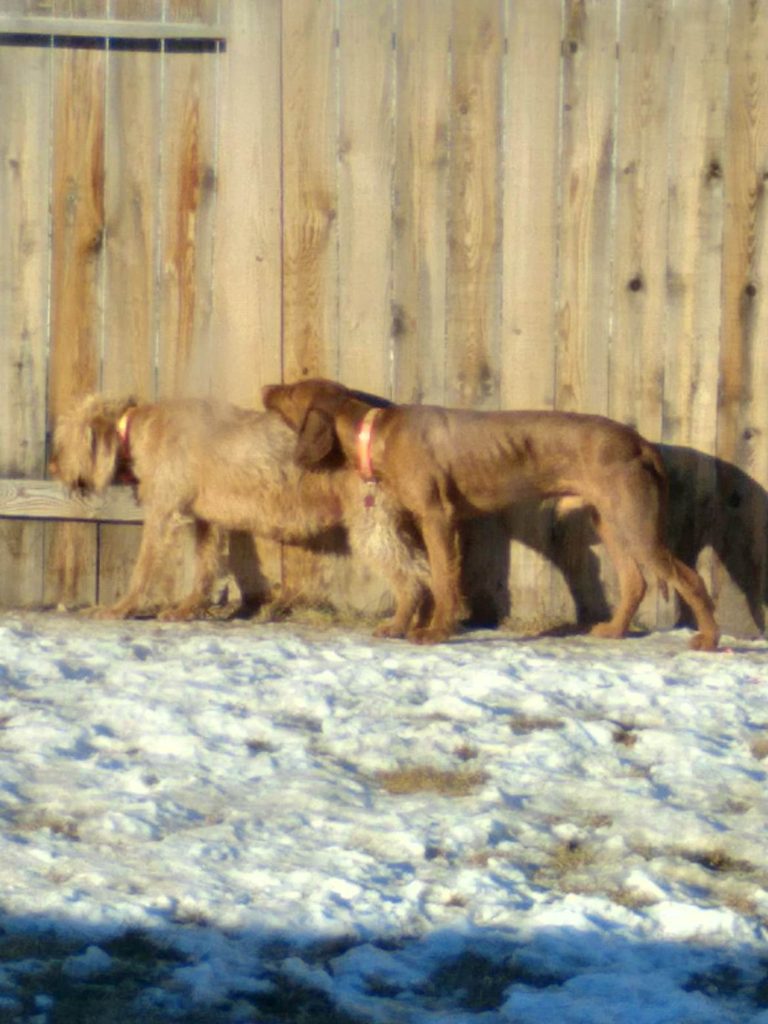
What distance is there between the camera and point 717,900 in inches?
147

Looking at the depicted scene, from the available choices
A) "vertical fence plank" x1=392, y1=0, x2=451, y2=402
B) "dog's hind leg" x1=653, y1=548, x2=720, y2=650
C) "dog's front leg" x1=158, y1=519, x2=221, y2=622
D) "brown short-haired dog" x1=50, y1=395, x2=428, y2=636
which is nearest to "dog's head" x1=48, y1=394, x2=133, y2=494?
"brown short-haired dog" x1=50, y1=395, x2=428, y2=636

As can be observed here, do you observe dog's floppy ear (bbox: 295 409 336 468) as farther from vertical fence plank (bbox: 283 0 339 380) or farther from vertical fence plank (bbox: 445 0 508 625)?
vertical fence plank (bbox: 445 0 508 625)

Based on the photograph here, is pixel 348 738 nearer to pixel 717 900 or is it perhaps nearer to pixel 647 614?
pixel 717 900

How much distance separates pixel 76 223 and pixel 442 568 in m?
2.25

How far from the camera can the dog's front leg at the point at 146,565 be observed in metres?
6.98

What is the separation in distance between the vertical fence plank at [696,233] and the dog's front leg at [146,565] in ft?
7.46

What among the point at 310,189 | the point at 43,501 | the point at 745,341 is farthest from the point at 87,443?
the point at 745,341

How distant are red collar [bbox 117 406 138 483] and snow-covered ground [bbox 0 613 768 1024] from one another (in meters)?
1.01

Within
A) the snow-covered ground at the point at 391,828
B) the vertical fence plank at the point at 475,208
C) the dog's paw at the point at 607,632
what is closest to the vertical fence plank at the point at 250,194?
the vertical fence plank at the point at 475,208

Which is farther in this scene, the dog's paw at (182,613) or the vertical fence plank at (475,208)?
the dog's paw at (182,613)

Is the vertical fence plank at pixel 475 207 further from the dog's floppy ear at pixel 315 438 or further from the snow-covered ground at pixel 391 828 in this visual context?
the snow-covered ground at pixel 391 828

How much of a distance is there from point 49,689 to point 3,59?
3011 millimetres

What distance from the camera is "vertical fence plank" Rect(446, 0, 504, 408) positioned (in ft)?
22.5

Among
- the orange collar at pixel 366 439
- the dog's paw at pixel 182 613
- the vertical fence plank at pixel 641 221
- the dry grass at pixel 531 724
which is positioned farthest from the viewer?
the dog's paw at pixel 182 613
